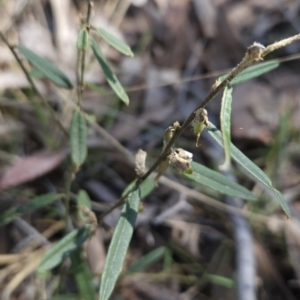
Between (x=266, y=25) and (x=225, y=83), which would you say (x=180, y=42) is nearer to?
(x=266, y=25)

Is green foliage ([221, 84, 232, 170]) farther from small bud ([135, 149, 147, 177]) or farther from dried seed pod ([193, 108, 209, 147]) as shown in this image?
small bud ([135, 149, 147, 177])

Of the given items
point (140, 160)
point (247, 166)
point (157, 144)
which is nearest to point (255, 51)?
point (247, 166)

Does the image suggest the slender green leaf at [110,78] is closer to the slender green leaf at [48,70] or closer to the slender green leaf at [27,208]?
the slender green leaf at [48,70]

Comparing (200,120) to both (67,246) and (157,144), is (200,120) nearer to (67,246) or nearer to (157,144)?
(67,246)

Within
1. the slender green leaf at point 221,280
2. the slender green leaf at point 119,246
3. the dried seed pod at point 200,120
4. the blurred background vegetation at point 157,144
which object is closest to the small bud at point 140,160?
the slender green leaf at point 119,246

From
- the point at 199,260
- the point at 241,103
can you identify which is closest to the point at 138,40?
the point at 241,103

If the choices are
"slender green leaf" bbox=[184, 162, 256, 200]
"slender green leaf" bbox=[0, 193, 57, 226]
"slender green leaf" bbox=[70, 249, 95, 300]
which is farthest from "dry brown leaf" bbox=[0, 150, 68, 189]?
"slender green leaf" bbox=[184, 162, 256, 200]

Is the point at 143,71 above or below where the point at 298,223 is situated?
above
